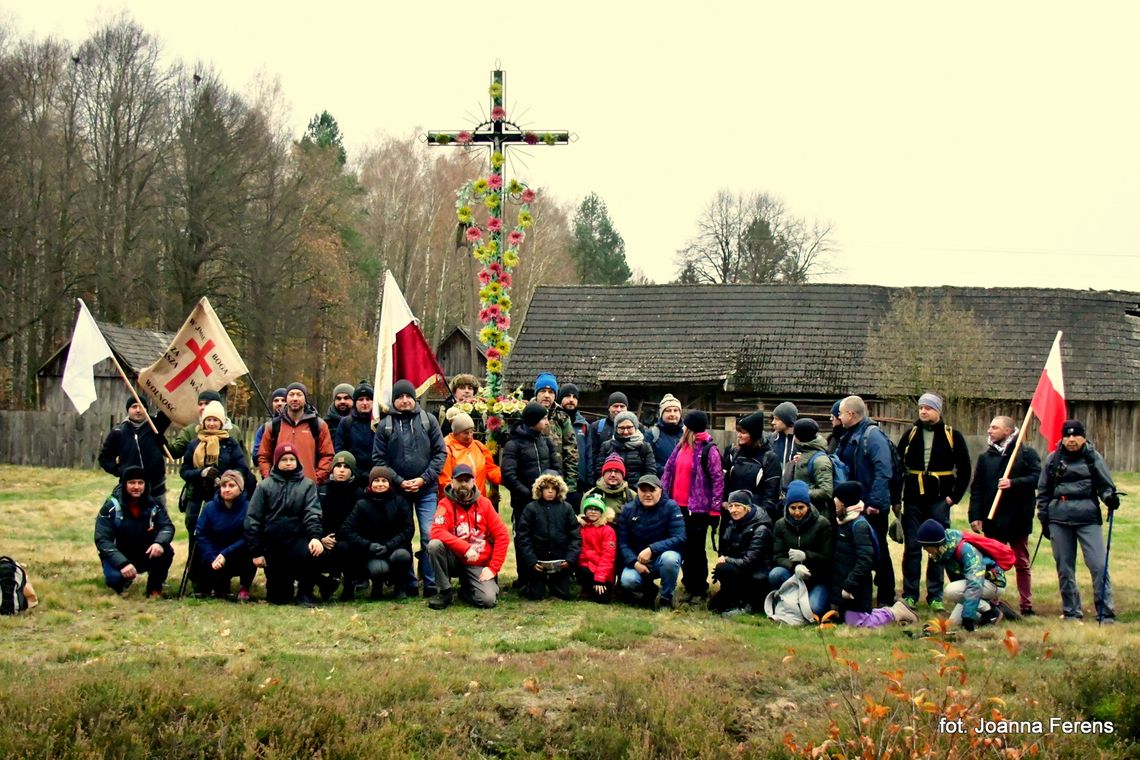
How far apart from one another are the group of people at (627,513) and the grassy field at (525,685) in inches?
18.4

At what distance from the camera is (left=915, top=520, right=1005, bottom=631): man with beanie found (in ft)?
29.2

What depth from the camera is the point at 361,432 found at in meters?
10.5

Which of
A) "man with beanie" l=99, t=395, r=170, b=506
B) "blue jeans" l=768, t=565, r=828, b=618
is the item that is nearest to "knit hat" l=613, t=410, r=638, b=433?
"blue jeans" l=768, t=565, r=828, b=618

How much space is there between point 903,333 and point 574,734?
24.1 metres

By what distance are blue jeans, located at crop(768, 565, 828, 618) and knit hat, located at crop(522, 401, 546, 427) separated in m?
2.56

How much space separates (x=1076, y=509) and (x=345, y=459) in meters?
6.30

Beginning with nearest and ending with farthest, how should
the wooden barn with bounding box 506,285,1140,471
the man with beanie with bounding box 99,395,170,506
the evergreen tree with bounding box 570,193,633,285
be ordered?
the man with beanie with bounding box 99,395,170,506, the wooden barn with bounding box 506,285,1140,471, the evergreen tree with bounding box 570,193,633,285

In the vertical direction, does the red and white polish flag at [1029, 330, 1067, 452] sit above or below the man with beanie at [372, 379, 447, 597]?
above

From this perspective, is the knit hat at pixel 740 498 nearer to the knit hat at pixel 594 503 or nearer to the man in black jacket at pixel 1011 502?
the knit hat at pixel 594 503

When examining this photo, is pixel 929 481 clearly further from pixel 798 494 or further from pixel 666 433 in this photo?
pixel 666 433

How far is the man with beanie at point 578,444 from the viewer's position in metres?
11.0

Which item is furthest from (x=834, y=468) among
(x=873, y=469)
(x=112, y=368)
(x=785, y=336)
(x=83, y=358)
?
(x=112, y=368)

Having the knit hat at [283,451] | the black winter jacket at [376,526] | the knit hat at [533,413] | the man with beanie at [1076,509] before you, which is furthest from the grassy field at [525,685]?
the knit hat at [533,413]

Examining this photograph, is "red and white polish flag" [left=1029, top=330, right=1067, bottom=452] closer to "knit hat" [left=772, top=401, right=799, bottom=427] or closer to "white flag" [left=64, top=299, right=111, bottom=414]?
"knit hat" [left=772, top=401, right=799, bottom=427]
